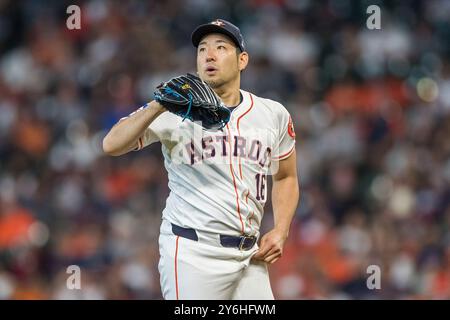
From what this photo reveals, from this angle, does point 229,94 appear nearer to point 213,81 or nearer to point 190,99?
point 213,81

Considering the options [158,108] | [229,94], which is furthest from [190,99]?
[229,94]

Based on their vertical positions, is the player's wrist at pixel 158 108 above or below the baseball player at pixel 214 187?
above

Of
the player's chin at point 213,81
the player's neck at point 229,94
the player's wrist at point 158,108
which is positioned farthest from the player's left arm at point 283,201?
the player's wrist at point 158,108

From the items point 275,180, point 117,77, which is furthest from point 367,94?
point 275,180

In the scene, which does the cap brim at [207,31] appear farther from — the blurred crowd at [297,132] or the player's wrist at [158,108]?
the blurred crowd at [297,132]

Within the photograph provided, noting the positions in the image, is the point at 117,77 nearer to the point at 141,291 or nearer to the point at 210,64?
the point at 141,291
